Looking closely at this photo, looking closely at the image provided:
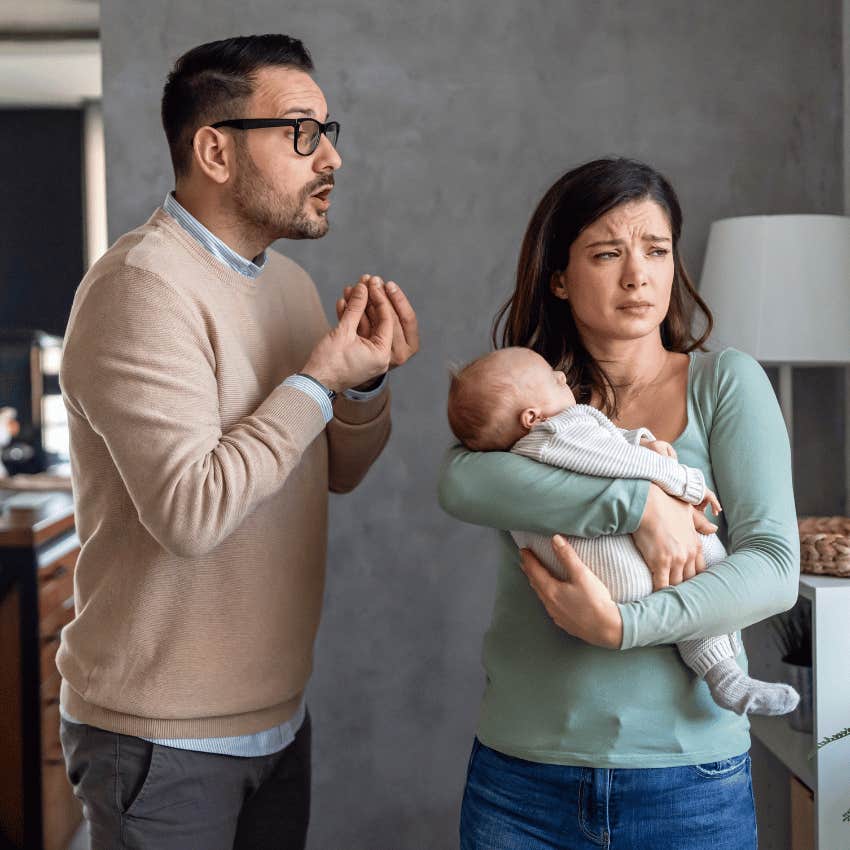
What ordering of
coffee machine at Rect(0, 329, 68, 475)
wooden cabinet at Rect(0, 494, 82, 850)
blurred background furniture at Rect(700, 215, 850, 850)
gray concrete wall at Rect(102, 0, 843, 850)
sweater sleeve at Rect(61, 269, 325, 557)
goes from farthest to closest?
coffee machine at Rect(0, 329, 68, 475) < wooden cabinet at Rect(0, 494, 82, 850) < gray concrete wall at Rect(102, 0, 843, 850) < blurred background furniture at Rect(700, 215, 850, 850) < sweater sleeve at Rect(61, 269, 325, 557)

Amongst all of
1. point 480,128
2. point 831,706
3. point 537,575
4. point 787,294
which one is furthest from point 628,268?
point 480,128

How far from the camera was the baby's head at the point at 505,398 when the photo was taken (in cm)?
128

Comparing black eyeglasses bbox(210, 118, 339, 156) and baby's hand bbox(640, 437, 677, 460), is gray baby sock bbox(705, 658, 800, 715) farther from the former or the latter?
black eyeglasses bbox(210, 118, 339, 156)

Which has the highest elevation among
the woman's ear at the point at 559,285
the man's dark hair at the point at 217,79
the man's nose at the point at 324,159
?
the man's dark hair at the point at 217,79

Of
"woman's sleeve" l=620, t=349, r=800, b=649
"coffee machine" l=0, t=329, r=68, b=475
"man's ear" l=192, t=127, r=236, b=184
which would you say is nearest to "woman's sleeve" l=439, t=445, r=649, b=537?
"woman's sleeve" l=620, t=349, r=800, b=649

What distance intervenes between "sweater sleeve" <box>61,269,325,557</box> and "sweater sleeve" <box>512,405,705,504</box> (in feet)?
1.12

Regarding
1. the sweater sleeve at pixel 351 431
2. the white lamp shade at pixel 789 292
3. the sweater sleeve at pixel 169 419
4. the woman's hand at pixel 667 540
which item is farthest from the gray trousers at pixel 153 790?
the white lamp shade at pixel 789 292

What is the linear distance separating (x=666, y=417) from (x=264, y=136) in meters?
0.74

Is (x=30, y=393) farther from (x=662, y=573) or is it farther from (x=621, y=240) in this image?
(x=662, y=573)

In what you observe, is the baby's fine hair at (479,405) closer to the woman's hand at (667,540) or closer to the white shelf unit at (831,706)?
the woman's hand at (667,540)

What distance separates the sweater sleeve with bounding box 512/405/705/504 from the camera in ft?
3.83

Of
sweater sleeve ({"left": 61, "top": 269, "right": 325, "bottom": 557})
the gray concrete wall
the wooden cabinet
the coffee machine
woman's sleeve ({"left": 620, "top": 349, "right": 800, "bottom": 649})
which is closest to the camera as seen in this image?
woman's sleeve ({"left": 620, "top": 349, "right": 800, "bottom": 649})

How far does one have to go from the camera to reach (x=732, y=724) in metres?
1.25

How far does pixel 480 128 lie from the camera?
238 centimetres
